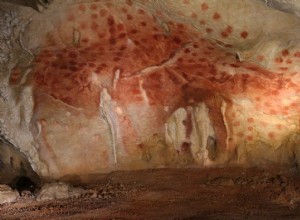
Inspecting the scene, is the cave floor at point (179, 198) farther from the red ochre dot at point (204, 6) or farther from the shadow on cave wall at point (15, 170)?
the red ochre dot at point (204, 6)

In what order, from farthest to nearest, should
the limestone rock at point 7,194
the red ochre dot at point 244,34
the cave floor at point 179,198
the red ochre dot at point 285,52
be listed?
the red ochre dot at point 244,34 → the red ochre dot at point 285,52 → the limestone rock at point 7,194 → the cave floor at point 179,198

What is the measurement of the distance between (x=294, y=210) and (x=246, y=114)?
4.20 feet

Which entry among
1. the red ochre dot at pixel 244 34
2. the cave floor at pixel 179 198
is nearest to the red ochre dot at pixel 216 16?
the red ochre dot at pixel 244 34

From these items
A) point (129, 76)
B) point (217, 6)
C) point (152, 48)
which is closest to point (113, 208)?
point (129, 76)

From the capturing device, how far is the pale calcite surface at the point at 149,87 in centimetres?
399

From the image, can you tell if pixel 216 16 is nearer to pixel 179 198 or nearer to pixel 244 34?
pixel 244 34

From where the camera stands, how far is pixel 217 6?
13.4 feet

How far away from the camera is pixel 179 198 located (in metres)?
3.37

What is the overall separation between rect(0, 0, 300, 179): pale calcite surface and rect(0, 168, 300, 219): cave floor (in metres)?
0.23

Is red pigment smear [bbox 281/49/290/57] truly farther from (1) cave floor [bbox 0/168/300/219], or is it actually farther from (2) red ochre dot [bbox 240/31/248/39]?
(1) cave floor [bbox 0/168/300/219]

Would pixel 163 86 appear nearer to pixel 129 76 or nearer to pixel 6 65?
pixel 129 76

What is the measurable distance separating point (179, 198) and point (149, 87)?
48.8 inches

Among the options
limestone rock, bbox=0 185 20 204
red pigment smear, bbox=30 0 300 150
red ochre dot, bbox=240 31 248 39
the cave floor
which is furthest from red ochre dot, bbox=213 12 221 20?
limestone rock, bbox=0 185 20 204

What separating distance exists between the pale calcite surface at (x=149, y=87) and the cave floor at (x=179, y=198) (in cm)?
23
